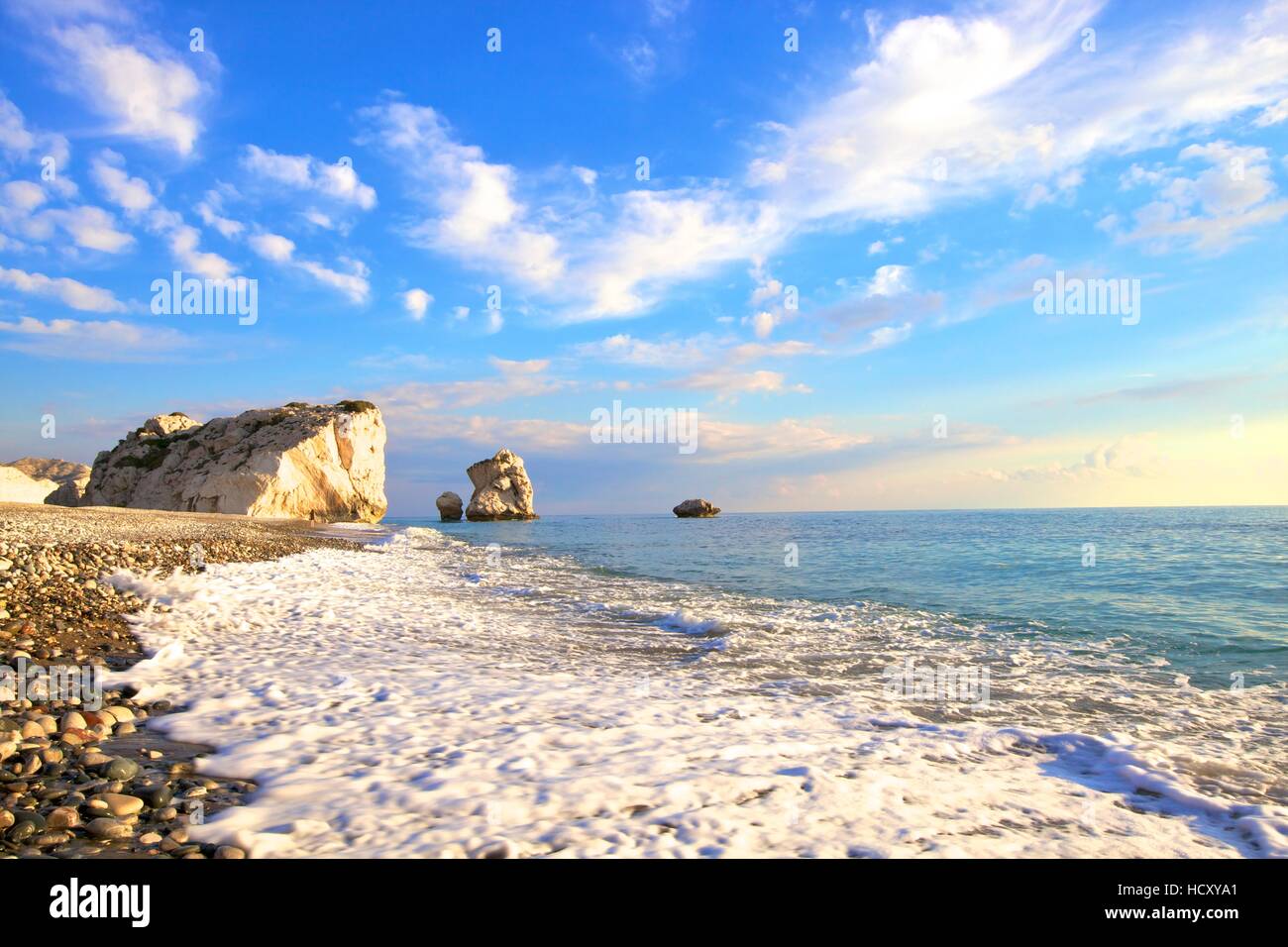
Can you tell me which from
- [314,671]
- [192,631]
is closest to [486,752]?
[314,671]

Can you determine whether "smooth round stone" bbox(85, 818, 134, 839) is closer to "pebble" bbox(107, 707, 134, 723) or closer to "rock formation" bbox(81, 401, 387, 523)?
"pebble" bbox(107, 707, 134, 723)

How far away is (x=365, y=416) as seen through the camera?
71.9 meters

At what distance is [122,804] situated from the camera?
158 inches

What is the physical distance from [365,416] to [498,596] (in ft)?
204

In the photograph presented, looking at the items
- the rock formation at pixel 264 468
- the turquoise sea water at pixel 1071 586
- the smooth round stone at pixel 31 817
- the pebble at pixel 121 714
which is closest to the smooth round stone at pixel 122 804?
Result: the smooth round stone at pixel 31 817

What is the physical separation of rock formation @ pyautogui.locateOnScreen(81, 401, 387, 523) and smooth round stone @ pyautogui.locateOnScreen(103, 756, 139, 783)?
64880 millimetres

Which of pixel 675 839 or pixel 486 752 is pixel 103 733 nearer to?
pixel 486 752

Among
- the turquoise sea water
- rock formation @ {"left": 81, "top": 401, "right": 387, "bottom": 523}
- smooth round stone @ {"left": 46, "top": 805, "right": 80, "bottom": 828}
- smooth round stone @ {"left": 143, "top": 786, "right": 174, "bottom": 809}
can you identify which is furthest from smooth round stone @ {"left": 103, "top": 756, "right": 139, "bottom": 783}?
rock formation @ {"left": 81, "top": 401, "right": 387, "bottom": 523}

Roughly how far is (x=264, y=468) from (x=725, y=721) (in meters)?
66.4

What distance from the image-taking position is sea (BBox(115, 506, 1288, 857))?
4156mm

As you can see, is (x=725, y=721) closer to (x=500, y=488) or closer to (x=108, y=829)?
(x=108, y=829)

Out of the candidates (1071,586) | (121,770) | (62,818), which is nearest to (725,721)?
(121,770)

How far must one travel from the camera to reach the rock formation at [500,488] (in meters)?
115

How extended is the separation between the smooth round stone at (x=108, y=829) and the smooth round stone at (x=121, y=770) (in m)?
0.83
